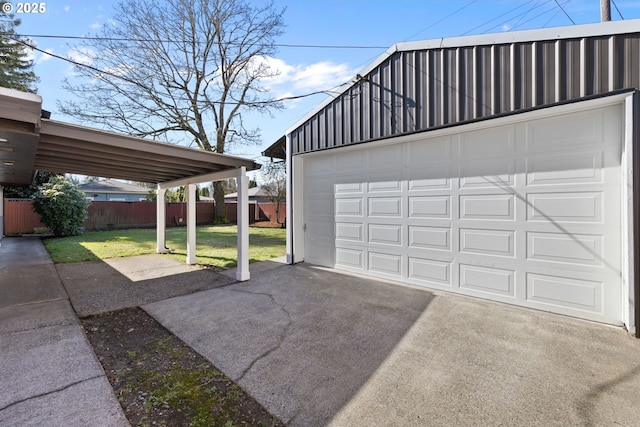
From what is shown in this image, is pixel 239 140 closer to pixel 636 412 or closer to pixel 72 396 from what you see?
pixel 72 396

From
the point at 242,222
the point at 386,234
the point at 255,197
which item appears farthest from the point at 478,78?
the point at 255,197

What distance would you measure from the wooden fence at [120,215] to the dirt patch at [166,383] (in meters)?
14.5

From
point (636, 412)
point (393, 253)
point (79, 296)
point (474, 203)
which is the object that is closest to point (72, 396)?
point (79, 296)

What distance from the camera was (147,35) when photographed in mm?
14102

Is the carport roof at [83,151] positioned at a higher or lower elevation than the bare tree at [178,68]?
lower

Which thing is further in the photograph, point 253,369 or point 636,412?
point 253,369

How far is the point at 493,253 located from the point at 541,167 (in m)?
1.28

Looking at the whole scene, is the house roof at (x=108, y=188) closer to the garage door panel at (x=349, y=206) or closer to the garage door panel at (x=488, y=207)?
the garage door panel at (x=349, y=206)

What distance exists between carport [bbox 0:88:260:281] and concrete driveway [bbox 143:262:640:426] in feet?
6.99

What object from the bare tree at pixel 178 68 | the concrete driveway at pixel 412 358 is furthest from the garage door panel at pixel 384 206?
the bare tree at pixel 178 68

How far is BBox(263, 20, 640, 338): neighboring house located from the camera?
324cm

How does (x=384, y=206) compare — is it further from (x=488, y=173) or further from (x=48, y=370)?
(x=48, y=370)

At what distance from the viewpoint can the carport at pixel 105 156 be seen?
3.19 meters

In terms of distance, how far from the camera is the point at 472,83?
4055mm
